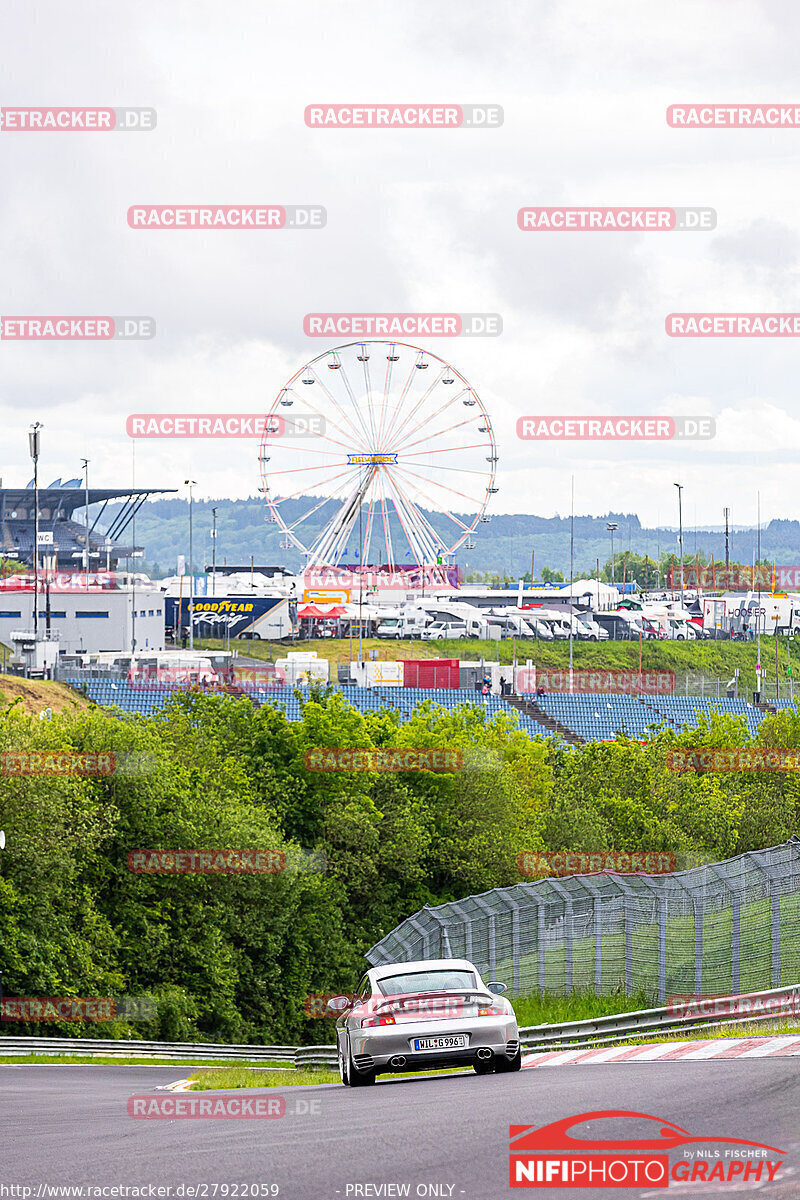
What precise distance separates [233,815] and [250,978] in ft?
13.2

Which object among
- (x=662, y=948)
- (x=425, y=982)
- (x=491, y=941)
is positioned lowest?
(x=491, y=941)

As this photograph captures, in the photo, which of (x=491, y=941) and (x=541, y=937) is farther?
(x=491, y=941)

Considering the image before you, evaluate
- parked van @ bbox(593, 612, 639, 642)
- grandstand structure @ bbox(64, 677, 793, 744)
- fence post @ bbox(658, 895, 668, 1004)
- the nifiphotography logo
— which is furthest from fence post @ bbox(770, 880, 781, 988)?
parked van @ bbox(593, 612, 639, 642)

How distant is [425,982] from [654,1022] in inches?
169

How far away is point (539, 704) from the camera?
74.4 metres

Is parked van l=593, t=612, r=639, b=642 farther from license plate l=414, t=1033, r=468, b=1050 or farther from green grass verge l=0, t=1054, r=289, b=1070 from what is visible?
license plate l=414, t=1033, r=468, b=1050

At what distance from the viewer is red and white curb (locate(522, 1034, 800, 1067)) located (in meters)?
11.8

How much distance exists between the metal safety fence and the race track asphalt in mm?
4644

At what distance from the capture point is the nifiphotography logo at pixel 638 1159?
270 inches

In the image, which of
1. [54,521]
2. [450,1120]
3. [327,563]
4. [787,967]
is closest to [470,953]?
[787,967]

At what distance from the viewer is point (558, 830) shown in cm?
4491

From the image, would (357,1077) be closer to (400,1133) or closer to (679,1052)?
(679,1052)

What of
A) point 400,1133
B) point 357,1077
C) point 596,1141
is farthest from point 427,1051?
point 596,1141

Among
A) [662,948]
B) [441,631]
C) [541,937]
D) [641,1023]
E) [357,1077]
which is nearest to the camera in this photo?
[357,1077]
